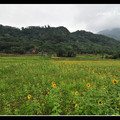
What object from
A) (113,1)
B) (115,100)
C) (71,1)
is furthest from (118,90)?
(71,1)

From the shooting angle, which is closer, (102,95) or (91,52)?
(102,95)

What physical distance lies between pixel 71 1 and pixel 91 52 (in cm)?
9229

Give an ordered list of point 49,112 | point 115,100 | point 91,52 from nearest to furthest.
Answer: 1. point 49,112
2. point 115,100
3. point 91,52

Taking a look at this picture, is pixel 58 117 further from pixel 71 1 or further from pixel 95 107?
pixel 71 1

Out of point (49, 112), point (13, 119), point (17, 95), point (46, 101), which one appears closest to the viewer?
point (13, 119)

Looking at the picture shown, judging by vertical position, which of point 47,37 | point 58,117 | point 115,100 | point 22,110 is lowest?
point 22,110

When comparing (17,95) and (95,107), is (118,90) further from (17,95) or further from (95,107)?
(17,95)

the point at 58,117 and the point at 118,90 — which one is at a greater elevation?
the point at 58,117

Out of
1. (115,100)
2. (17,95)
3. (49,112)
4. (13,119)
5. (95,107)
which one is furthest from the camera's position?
(17,95)

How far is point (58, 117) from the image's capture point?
1241 mm

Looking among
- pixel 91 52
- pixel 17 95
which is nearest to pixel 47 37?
pixel 91 52

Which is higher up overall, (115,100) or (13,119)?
(13,119)

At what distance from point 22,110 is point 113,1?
144 inches

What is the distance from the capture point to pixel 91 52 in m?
86.2
